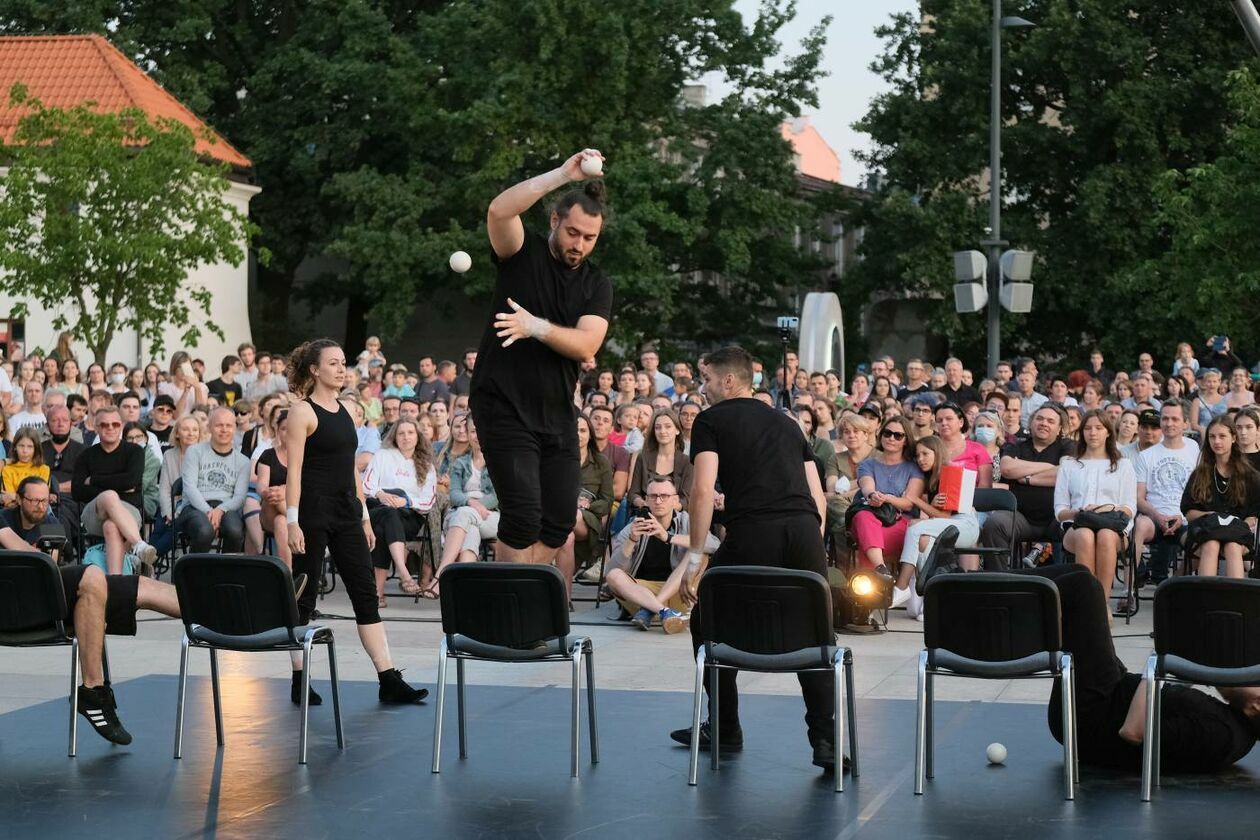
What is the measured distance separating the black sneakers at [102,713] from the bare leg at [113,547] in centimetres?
563

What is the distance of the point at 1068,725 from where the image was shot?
254 inches

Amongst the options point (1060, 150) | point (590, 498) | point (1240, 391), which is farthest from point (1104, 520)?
point (1060, 150)

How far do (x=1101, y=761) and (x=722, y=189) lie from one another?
96.2 feet

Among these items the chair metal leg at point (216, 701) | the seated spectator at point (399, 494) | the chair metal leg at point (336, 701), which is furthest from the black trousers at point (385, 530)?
the chair metal leg at point (336, 701)

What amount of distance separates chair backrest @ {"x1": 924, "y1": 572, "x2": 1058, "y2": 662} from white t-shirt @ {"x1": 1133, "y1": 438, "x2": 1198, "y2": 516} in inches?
256

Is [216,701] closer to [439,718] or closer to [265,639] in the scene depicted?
[265,639]

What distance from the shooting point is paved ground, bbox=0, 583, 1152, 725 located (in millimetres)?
9008

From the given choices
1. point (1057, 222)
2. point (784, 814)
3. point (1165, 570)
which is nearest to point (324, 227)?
point (1057, 222)

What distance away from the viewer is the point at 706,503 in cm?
723

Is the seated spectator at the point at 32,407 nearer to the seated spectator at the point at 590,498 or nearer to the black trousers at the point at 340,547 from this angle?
the seated spectator at the point at 590,498

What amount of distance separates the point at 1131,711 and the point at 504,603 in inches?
98.0

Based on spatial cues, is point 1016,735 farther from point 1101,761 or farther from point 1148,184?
point 1148,184

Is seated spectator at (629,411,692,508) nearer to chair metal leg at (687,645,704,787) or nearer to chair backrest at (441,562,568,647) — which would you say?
chair backrest at (441,562,568,647)

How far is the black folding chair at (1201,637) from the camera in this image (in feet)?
20.8
